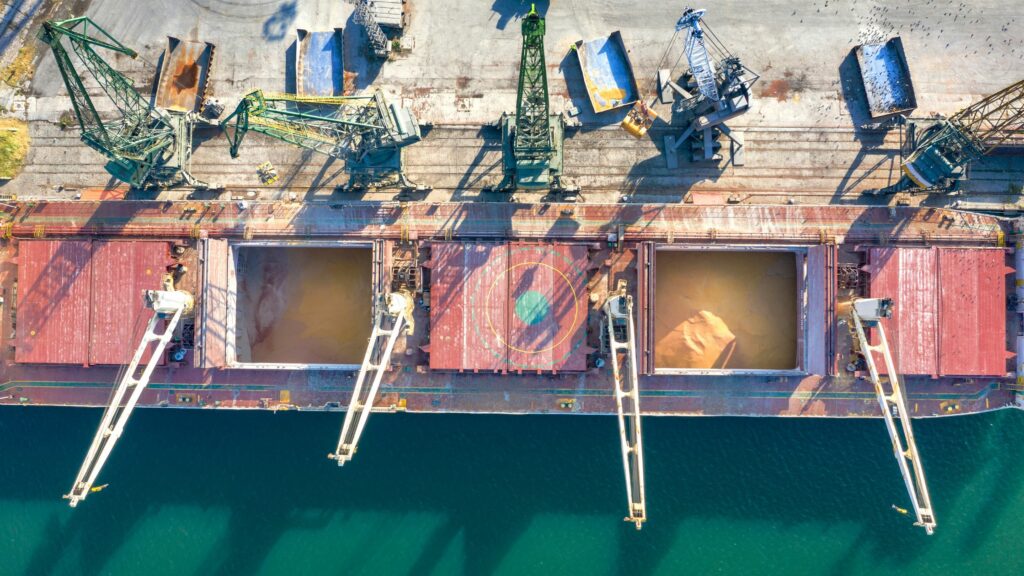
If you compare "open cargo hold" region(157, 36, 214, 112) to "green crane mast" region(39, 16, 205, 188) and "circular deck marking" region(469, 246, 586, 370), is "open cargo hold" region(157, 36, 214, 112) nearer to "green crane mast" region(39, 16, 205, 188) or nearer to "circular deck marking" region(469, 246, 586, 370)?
"green crane mast" region(39, 16, 205, 188)

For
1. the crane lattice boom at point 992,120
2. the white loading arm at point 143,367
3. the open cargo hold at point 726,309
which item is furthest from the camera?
the open cargo hold at point 726,309

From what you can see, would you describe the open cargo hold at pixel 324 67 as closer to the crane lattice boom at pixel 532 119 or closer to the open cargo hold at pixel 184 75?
the open cargo hold at pixel 184 75

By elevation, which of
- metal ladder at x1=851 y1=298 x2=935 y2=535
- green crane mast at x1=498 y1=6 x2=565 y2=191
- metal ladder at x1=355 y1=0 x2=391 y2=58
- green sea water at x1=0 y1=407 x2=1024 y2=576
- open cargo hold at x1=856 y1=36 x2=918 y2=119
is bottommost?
green sea water at x1=0 y1=407 x2=1024 y2=576

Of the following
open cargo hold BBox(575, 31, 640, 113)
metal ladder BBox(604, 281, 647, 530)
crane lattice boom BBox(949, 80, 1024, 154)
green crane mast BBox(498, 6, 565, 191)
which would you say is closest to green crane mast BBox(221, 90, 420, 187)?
green crane mast BBox(498, 6, 565, 191)

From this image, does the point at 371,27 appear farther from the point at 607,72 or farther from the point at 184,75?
the point at 607,72

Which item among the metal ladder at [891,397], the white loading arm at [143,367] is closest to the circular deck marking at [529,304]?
the metal ladder at [891,397]

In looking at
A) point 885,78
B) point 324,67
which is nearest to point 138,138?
point 324,67
